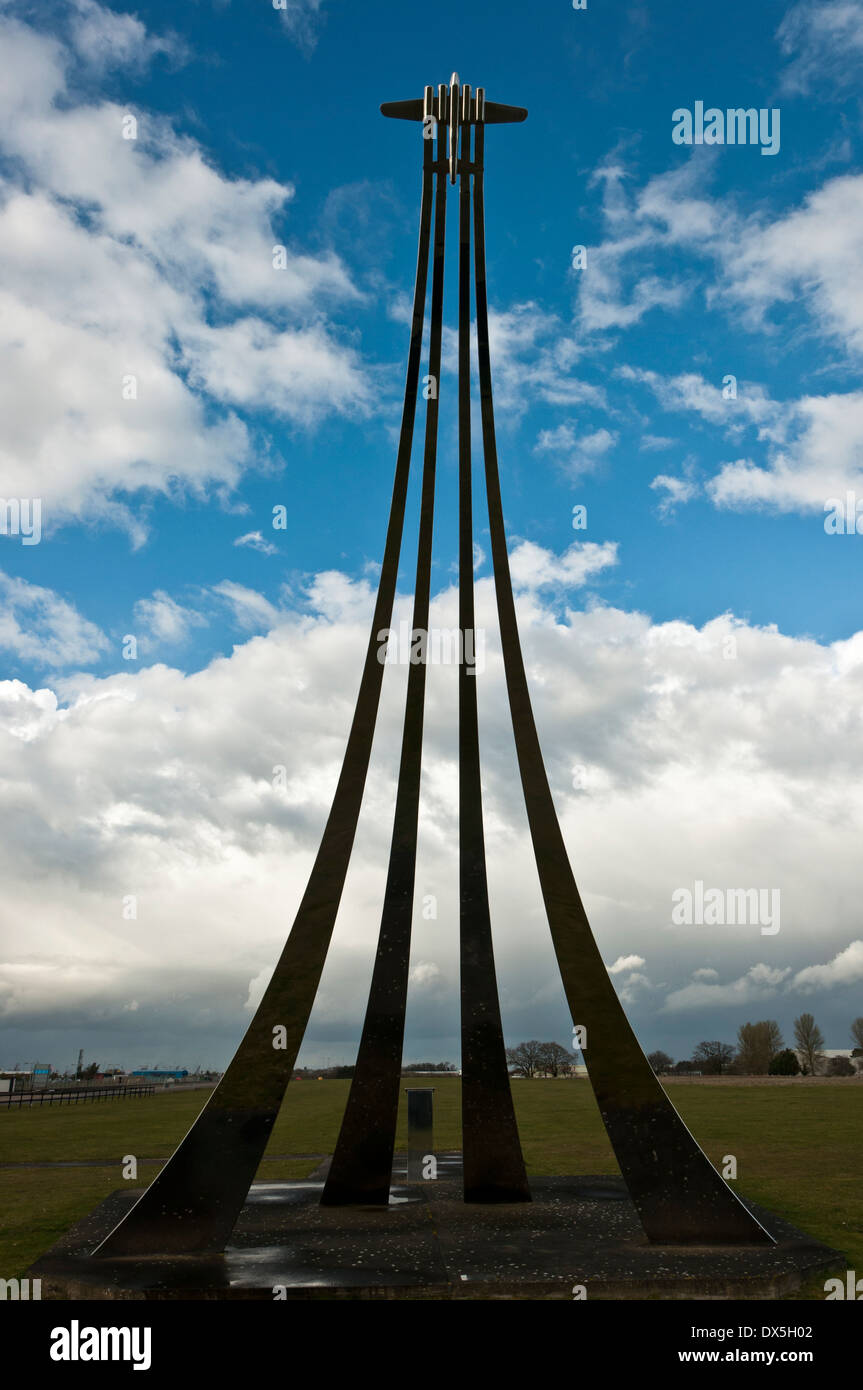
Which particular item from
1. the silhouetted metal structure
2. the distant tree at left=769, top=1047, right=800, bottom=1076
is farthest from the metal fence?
the distant tree at left=769, top=1047, right=800, bottom=1076


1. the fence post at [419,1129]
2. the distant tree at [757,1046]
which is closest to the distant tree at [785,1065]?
the distant tree at [757,1046]

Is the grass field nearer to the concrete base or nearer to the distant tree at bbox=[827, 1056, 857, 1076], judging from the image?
the concrete base

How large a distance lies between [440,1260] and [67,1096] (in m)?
40.8

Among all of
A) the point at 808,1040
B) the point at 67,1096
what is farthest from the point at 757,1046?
the point at 67,1096

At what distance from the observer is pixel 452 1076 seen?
51500 mm

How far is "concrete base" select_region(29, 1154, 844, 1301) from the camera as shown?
761 cm

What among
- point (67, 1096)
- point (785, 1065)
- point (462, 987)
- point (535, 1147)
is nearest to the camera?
point (462, 987)

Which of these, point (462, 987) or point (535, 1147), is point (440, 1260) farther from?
point (535, 1147)

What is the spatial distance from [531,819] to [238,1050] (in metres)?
4.08

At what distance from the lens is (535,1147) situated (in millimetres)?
18609

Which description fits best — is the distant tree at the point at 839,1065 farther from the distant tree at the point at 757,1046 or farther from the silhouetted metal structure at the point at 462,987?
the silhouetted metal structure at the point at 462,987

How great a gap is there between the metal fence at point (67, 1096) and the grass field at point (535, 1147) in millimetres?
3323

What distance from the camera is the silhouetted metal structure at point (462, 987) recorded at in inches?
355

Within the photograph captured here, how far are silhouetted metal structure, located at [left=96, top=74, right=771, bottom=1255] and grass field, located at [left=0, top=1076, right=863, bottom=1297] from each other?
5.40ft
